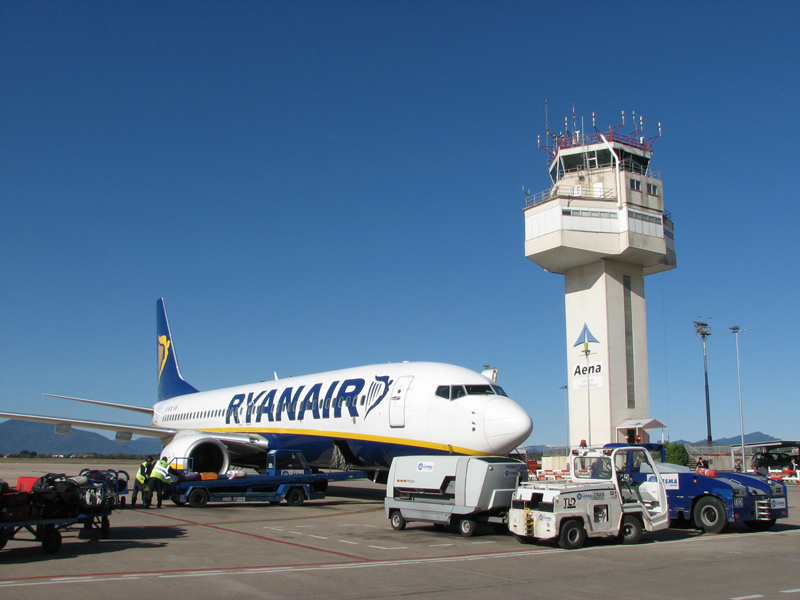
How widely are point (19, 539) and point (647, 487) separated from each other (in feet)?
37.4

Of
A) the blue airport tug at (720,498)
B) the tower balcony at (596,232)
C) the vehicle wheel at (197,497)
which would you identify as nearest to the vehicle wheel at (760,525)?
the blue airport tug at (720,498)

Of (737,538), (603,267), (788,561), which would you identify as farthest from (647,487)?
(603,267)

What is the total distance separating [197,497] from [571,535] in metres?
11.4

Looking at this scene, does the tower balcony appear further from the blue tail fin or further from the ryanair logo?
the ryanair logo

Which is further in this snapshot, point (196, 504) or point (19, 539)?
point (196, 504)

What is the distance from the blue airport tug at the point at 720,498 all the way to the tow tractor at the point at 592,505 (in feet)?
1.94

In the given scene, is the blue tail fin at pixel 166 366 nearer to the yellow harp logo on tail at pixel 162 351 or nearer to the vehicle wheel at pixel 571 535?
the yellow harp logo on tail at pixel 162 351

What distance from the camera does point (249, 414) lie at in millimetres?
25766

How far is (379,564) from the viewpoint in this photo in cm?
977

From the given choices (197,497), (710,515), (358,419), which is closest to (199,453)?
(197,497)

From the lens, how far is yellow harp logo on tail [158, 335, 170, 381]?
38.4 m

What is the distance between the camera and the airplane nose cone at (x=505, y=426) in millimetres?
15844

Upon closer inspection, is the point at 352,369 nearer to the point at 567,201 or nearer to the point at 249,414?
the point at 249,414

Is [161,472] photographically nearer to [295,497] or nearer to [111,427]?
[295,497]
